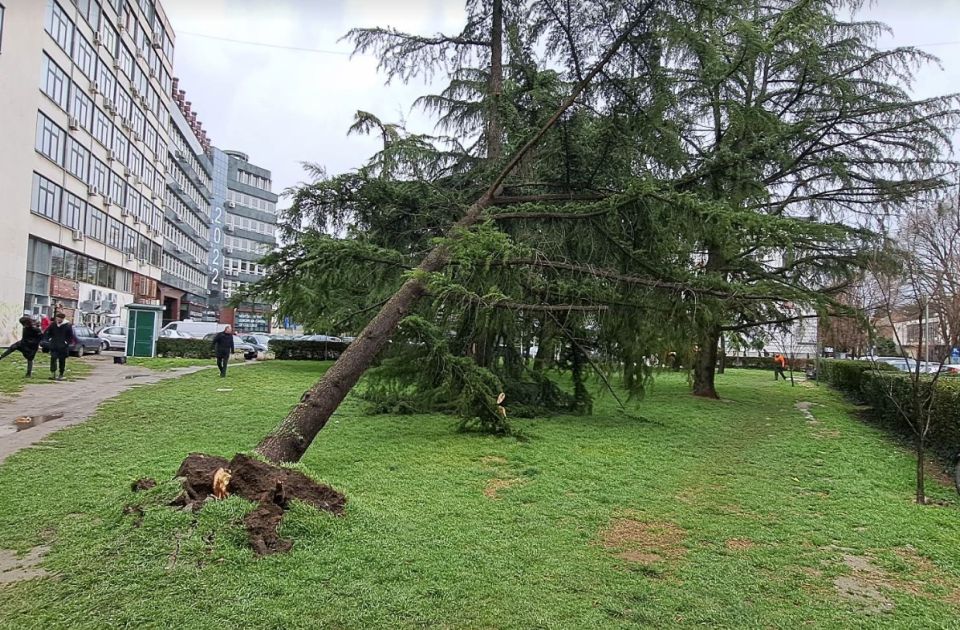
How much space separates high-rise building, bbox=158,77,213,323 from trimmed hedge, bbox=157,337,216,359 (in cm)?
2913

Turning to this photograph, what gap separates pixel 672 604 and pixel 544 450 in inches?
176

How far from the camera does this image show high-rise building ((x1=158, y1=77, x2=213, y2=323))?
53188 millimetres

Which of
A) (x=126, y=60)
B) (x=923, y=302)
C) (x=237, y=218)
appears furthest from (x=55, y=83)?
(x=237, y=218)

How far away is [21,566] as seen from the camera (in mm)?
3797

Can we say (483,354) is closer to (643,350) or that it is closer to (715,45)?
(643,350)

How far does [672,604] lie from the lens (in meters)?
3.56

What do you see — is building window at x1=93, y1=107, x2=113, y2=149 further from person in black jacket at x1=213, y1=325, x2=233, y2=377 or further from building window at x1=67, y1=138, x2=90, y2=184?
person in black jacket at x1=213, y1=325, x2=233, y2=377

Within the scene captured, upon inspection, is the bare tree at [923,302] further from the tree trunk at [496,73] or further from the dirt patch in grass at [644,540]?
the tree trunk at [496,73]

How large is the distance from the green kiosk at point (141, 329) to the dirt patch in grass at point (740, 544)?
23.3 metres

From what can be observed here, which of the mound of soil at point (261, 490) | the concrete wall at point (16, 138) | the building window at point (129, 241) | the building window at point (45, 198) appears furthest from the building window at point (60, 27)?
the mound of soil at point (261, 490)

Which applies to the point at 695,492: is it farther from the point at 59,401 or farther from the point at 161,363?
the point at 161,363

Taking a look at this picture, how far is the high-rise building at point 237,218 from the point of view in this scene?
248 ft

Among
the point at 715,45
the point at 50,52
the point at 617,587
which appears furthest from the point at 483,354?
the point at 50,52

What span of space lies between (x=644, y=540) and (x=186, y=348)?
24295mm
